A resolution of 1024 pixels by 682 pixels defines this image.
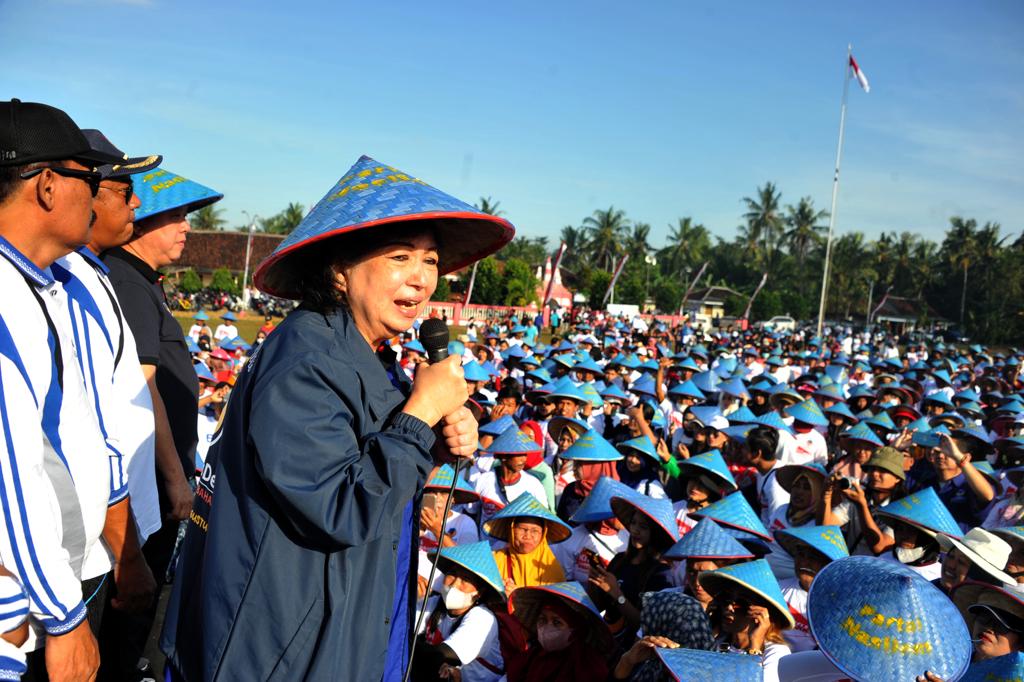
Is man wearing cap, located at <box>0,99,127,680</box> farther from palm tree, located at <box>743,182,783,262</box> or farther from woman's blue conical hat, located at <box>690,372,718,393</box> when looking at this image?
palm tree, located at <box>743,182,783,262</box>

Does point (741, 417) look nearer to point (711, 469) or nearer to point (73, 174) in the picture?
point (711, 469)

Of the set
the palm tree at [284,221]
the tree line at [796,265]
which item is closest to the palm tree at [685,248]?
the tree line at [796,265]

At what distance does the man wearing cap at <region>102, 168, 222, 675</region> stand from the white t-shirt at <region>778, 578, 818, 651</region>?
2.69 metres

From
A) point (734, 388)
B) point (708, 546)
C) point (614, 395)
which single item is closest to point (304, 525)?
point (708, 546)

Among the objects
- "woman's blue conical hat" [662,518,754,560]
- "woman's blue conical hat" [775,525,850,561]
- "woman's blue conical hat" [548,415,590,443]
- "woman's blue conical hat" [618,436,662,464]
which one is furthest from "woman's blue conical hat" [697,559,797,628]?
"woman's blue conical hat" [548,415,590,443]

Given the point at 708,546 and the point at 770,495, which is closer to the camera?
the point at 708,546

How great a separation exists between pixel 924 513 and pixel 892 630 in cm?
291

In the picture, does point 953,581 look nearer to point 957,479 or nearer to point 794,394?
point 957,479

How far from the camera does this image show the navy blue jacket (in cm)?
167

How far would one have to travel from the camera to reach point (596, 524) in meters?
5.43

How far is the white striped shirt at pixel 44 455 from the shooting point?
1709 millimetres

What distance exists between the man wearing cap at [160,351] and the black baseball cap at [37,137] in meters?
1.06

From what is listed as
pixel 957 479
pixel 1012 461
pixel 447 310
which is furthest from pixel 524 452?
pixel 447 310

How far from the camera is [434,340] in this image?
2.40 meters
